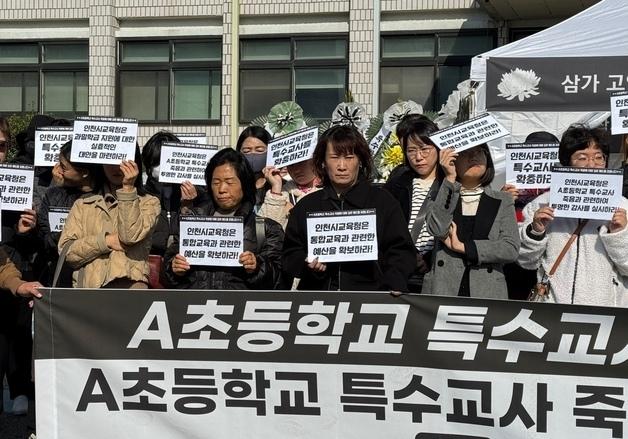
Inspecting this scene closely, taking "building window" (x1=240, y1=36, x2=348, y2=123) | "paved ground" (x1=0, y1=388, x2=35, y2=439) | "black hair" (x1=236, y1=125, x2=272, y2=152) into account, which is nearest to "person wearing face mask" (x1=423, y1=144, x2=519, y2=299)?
"black hair" (x1=236, y1=125, x2=272, y2=152)

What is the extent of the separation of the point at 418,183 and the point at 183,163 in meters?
1.43

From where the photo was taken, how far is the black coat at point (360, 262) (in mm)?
4570

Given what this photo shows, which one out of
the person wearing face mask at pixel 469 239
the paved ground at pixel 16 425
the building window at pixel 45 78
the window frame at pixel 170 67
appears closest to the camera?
the person wearing face mask at pixel 469 239

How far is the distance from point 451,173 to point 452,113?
Answer: 5.26 m

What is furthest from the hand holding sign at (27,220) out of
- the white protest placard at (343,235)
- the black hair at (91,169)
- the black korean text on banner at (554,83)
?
the black korean text on banner at (554,83)

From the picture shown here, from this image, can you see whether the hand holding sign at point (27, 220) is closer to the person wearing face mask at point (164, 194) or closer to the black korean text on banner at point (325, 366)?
the person wearing face mask at point (164, 194)

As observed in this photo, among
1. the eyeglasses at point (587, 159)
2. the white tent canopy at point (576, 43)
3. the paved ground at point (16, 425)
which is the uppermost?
the white tent canopy at point (576, 43)

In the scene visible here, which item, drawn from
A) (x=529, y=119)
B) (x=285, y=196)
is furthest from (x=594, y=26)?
(x=285, y=196)

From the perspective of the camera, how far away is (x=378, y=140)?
780cm

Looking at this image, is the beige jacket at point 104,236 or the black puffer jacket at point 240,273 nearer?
the black puffer jacket at point 240,273

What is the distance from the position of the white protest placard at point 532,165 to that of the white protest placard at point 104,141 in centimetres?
228

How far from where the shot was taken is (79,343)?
14.7 feet

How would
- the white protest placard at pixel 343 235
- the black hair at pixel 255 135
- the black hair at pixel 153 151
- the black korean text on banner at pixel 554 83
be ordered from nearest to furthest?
1. the white protest placard at pixel 343 235
2. the black hair at pixel 153 151
3. the black hair at pixel 255 135
4. the black korean text on banner at pixel 554 83

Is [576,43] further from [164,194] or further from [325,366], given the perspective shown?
[325,366]
